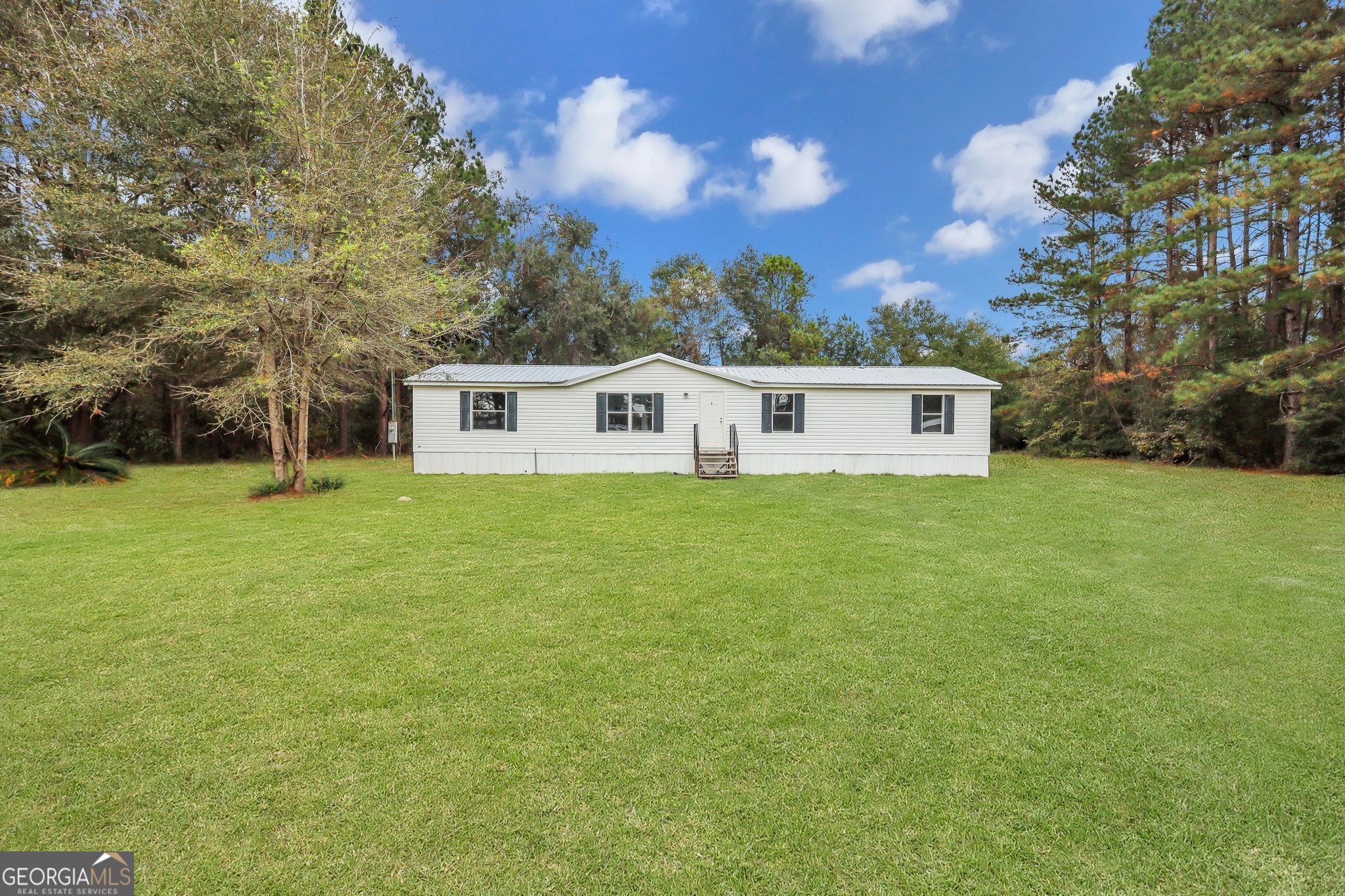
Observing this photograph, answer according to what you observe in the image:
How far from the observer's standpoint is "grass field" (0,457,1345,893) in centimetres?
188

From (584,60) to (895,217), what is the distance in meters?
13.6

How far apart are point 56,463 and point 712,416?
13902 millimetres

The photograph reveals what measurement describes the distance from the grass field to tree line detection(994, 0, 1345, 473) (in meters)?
10.5

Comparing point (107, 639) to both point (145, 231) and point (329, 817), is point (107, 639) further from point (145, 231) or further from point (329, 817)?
point (145, 231)

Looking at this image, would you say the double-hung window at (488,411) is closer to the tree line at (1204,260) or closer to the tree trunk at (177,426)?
the tree trunk at (177,426)

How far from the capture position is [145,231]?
471 inches

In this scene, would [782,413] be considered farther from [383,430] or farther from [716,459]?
[383,430]

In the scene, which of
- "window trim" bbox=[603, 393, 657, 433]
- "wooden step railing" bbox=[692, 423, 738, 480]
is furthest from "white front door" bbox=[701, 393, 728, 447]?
"window trim" bbox=[603, 393, 657, 433]

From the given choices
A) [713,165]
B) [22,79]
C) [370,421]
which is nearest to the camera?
[22,79]

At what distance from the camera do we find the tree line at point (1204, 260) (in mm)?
12125

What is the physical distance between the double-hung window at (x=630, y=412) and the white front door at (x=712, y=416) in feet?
3.39

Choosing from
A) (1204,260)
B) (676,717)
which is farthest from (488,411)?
(1204,260)

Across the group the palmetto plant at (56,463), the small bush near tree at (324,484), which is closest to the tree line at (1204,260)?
the small bush near tree at (324,484)

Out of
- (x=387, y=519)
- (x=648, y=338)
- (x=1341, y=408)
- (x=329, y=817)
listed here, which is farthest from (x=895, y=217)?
(x=329, y=817)
